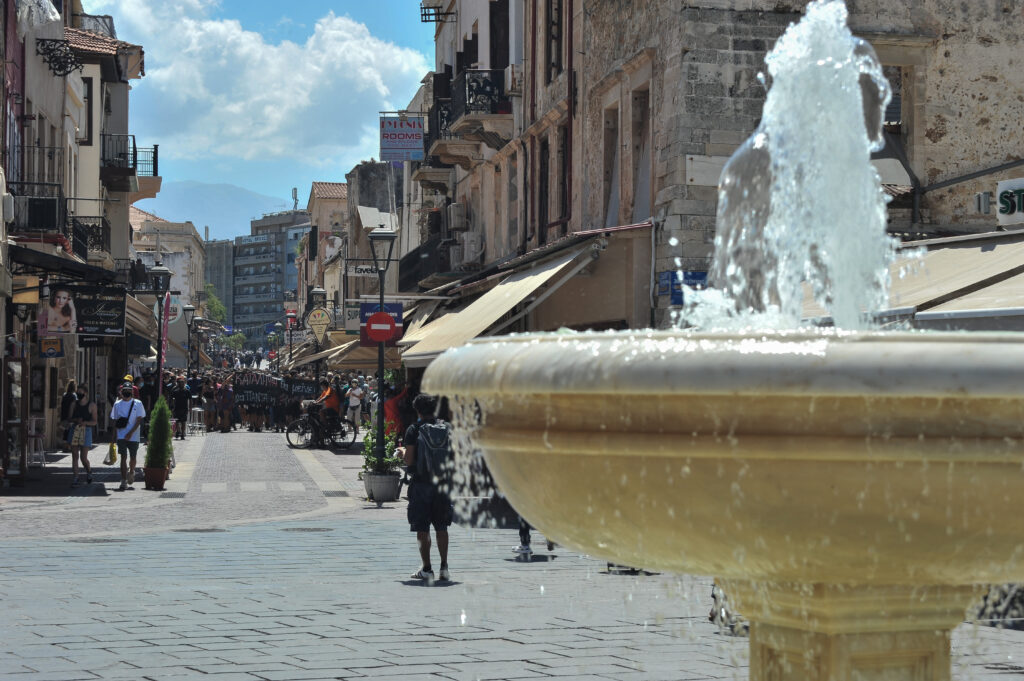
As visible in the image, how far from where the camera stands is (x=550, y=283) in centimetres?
2122

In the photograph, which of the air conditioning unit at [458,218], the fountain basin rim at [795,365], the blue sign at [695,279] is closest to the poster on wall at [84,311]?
the air conditioning unit at [458,218]

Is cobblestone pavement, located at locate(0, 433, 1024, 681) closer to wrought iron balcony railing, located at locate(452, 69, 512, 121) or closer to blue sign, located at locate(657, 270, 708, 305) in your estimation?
blue sign, located at locate(657, 270, 708, 305)

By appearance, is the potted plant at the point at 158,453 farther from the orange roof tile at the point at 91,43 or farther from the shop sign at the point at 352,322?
the orange roof tile at the point at 91,43

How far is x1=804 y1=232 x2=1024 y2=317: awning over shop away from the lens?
11.6 m

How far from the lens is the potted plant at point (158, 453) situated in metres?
21.6

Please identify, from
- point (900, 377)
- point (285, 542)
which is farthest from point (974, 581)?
point (285, 542)

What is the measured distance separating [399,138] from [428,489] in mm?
28651

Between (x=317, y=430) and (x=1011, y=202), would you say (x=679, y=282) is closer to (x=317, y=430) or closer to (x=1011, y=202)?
(x=1011, y=202)

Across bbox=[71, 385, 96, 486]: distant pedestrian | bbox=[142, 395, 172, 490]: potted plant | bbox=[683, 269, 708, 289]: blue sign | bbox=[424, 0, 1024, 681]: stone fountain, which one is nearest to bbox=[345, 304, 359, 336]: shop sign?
bbox=[142, 395, 172, 490]: potted plant

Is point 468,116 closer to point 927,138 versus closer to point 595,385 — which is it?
point 927,138

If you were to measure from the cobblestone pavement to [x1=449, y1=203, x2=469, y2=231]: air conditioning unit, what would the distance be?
727 inches

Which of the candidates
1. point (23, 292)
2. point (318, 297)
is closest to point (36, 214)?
point (23, 292)

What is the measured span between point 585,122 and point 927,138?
636 centimetres

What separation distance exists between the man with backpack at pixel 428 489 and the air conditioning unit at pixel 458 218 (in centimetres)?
Result: 2405
